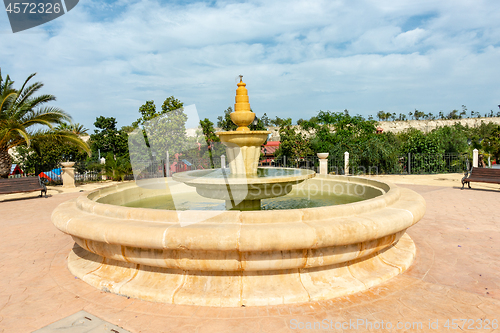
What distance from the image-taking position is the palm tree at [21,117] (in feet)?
38.5

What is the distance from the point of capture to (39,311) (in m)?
2.93

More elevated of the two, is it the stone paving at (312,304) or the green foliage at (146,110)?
the green foliage at (146,110)

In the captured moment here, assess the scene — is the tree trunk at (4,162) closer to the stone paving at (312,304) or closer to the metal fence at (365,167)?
the metal fence at (365,167)

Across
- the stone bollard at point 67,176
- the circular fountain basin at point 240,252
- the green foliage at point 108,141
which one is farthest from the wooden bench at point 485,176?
the green foliage at point 108,141

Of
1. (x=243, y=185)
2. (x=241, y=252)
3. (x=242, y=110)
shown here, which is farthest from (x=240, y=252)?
(x=242, y=110)

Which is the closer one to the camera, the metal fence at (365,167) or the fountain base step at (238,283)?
the fountain base step at (238,283)

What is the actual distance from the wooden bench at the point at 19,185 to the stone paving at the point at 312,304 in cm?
676

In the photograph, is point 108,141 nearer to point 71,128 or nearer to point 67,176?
point 71,128

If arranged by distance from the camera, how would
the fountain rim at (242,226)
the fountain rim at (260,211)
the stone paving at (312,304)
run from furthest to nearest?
the fountain rim at (260,211)
the fountain rim at (242,226)
the stone paving at (312,304)

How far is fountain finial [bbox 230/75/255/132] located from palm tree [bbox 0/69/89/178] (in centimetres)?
1044

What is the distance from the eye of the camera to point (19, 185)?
10.2 meters

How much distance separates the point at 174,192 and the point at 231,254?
580 cm

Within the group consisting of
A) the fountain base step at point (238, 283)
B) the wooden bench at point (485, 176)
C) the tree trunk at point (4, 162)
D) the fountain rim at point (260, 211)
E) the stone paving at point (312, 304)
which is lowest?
the stone paving at point (312, 304)

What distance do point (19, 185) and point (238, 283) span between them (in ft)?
35.5
